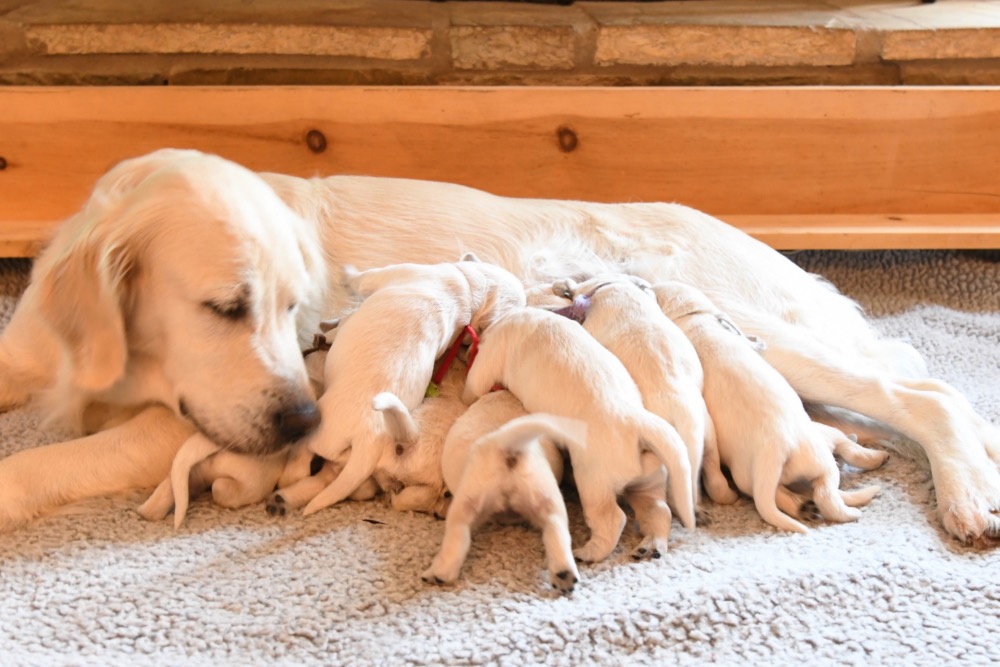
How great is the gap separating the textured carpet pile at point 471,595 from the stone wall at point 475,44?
1.50 m

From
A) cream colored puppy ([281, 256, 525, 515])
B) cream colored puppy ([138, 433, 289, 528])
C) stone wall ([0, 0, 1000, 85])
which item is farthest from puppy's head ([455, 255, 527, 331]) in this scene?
stone wall ([0, 0, 1000, 85])

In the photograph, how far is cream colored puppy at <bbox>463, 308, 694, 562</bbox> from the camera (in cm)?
141

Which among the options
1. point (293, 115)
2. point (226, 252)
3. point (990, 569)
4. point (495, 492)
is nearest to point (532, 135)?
point (293, 115)

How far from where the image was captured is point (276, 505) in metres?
1.59

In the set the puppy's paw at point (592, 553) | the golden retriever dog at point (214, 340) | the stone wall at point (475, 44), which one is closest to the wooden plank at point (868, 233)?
the stone wall at point (475, 44)

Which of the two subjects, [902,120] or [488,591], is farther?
[902,120]

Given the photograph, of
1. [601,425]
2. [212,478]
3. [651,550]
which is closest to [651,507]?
[651,550]

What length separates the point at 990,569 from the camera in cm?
145

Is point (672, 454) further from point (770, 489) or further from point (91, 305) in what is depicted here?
point (91, 305)

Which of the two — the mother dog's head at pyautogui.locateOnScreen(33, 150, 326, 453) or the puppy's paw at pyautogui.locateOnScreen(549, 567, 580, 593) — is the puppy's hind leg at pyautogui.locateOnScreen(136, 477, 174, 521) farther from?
the puppy's paw at pyautogui.locateOnScreen(549, 567, 580, 593)

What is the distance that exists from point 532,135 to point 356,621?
5.54ft

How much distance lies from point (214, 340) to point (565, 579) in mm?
720

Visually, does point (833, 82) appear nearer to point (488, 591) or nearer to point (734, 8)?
point (734, 8)

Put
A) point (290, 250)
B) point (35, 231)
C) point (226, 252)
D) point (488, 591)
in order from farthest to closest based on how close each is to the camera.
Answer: point (35, 231)
point (290, 250)
point (226, 252)
point (488, 591)
